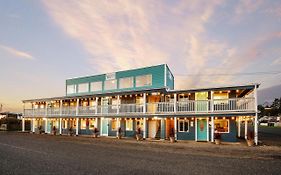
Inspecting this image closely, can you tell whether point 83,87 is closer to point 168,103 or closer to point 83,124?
point 83,124

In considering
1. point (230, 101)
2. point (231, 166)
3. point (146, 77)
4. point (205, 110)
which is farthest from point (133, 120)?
point (231, 166)

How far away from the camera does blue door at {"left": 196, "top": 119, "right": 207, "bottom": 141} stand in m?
29.0

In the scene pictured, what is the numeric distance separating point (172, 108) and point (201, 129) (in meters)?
3.79

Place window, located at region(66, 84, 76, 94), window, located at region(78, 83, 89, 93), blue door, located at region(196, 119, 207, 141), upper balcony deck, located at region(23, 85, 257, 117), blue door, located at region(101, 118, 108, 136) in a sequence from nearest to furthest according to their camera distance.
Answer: upper balcony deck, located at region(23, 85, 257, 117)
blue door, located at region(196, 119, 207, 141)
blue door, located at region(101, 118, 108, 136)
window, located at region(78, 83, 89, 93)
window, located at region(66, 84, 76, 94)

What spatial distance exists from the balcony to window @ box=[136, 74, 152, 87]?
3688mm

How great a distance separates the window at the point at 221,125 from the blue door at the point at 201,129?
1.15 m

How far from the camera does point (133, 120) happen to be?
114ft

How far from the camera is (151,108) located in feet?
Answer: 105

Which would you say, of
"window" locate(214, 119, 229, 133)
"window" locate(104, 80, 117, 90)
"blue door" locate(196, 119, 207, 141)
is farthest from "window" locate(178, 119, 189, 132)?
"window" locate(104, 80, 117, 90)

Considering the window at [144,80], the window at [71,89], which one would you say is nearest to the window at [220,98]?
the window at [144,80]

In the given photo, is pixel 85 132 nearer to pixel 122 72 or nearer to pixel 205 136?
pixel 122 72

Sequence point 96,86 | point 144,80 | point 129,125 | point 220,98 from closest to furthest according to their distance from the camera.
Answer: point 220,98
point 129,125
point 144,80
point 96,86

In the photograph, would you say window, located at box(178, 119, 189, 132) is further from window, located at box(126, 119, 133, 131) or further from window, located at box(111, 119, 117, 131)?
window, located at box(111, 119, 117, 131)

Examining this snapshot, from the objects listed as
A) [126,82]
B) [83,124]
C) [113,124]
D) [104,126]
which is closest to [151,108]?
[126,82]
